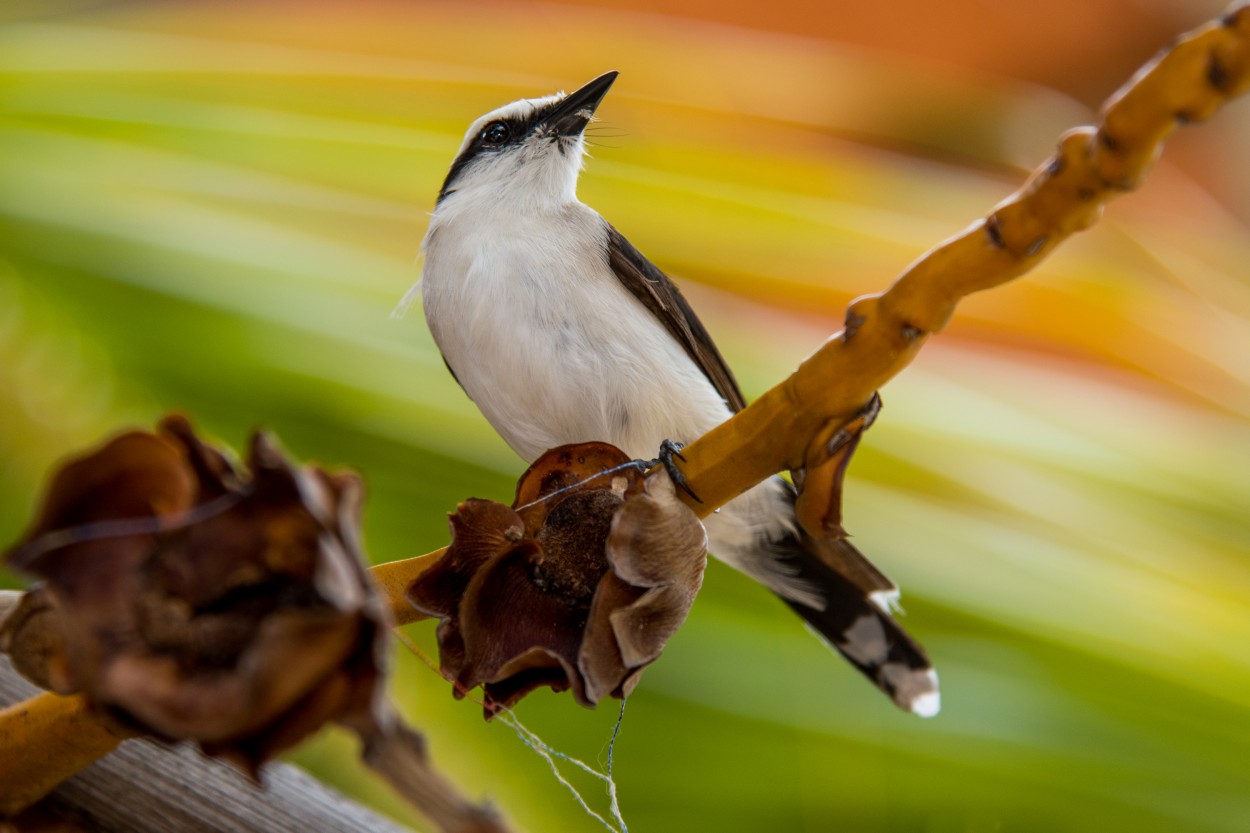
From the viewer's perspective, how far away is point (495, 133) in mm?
1896

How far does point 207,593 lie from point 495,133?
1557 millimetres

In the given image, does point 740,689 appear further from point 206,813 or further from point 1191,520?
point 206,813

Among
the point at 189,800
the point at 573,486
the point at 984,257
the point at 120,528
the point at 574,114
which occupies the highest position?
the point at 574,114

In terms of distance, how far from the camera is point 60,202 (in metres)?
1.55

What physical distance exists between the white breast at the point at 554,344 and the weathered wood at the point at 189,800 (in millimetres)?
833

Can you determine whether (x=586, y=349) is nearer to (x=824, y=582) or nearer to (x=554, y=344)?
(x=554, y=344)

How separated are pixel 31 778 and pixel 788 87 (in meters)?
2.83

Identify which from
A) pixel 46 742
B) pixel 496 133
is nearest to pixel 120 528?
pixel 46 742

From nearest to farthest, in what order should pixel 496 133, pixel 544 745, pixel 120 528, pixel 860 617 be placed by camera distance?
pixel 120 528 < pixel 544 745 < pixel 860 617 < pixel 496 133

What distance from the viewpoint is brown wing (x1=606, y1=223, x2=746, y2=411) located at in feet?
5.50

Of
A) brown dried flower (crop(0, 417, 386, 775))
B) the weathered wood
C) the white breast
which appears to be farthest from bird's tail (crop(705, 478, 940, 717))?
brown dried flower (crop(0, 417, 386, 775))

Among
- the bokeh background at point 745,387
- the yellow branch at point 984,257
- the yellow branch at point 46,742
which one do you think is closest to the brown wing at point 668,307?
the bokeh background at point 745,387

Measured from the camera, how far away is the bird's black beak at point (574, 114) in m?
1.76

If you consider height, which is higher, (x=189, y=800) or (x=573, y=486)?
(x=573, y=486)
